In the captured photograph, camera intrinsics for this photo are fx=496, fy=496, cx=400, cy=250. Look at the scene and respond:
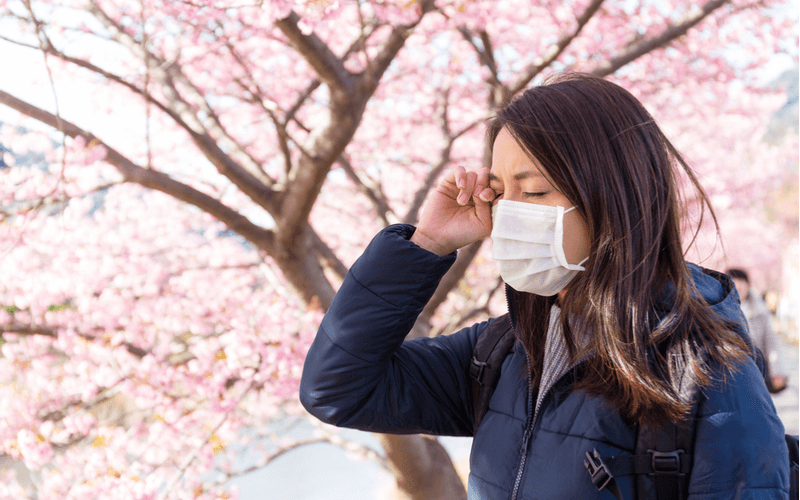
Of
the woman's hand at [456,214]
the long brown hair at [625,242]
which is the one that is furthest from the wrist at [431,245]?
the long brown hair at [625,242]

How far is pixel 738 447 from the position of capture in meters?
0.93

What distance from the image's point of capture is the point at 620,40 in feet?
16.4

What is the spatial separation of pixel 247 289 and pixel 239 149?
2.61m

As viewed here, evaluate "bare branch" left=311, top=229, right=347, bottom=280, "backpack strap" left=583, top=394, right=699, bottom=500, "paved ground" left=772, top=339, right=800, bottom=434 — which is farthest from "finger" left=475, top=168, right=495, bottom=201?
"paved ground" left=772, top=339, right=800, bottom=434

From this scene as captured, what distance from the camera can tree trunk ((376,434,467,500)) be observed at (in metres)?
3.41

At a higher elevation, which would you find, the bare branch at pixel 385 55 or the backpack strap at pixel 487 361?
the bare branch at pixel 385 55

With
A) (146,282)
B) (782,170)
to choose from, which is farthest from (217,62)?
(782,170)

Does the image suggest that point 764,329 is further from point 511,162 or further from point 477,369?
point 511,162

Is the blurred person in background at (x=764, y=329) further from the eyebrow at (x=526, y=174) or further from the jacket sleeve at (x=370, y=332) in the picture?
Result: the jacket sleeve at (x=370, y=332)

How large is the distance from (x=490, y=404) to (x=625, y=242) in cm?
53

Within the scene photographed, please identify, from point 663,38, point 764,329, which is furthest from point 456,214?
point 764,329

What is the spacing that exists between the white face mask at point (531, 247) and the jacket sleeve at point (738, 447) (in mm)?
414

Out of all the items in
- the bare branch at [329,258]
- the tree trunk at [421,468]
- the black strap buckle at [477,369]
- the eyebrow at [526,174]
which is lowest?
the tree trunk at [421,468]

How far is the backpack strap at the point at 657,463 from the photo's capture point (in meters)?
0.97
